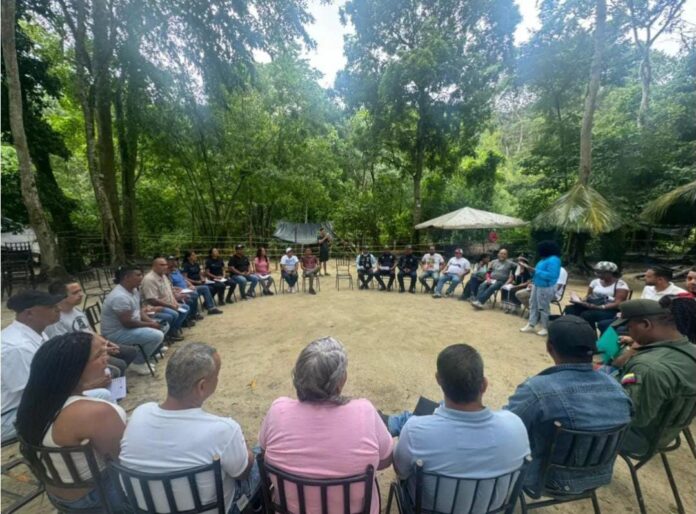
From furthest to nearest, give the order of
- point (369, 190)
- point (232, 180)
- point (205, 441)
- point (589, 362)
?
point (369, 190) → point (232, 180) → point (589, 362) → point (205, 441)

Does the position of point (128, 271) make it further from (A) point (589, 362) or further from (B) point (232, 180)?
(B) point (232, 180)

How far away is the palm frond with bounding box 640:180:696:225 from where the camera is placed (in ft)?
28.5

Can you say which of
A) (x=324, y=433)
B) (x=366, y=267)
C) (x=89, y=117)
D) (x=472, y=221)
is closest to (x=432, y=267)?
(x=366, y=267)

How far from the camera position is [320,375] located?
4.28 ft

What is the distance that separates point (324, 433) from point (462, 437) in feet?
1.74

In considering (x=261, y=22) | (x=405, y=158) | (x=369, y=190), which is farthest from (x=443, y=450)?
(x=369, y=190)

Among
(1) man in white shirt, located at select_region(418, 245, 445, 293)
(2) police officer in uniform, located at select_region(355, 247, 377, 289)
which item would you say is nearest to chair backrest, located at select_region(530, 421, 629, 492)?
(1) man in white shirt, located at select_region(418, 245, 445, 293)

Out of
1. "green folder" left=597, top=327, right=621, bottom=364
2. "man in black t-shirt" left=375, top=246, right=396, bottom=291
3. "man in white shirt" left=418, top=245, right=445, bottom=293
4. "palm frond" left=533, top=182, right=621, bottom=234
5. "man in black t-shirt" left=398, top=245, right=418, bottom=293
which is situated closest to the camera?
"green folder" left=597, top=327, right=621, bottom=364

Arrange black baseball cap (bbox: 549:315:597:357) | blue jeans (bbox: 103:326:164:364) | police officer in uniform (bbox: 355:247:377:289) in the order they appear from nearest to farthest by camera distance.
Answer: black baseball cap (bbox: 549:315:597:357), blue jeans (bbox: 103:326:164:364), police officer in uniform (bbox: 355:247:377:289)

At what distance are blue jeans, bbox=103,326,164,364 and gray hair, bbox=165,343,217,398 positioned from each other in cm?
256

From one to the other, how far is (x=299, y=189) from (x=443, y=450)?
44.6ft

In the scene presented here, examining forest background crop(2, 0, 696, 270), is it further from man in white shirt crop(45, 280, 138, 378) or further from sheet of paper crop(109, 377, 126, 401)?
sheet of paper crop(109, 377, 126, 401)

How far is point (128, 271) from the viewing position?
3428 mm

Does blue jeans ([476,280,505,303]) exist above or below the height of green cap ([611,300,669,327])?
below
